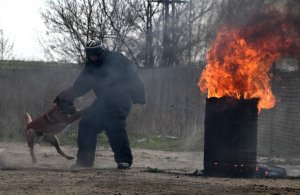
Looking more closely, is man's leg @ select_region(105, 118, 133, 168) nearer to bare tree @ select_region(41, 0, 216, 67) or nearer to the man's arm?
the man's arm

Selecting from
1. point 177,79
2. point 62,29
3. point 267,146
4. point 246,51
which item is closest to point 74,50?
point 62,29

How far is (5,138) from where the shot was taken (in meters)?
15.7

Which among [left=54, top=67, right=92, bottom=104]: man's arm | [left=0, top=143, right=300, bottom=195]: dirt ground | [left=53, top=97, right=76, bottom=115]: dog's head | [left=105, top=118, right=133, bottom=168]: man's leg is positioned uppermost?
[left=54, top=67, right=92, bottom=104]: man's arm

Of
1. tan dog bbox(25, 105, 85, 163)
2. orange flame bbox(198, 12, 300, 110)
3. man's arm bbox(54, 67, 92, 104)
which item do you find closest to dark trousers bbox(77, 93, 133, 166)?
man's arm bbox(54, 67, 92, 104)

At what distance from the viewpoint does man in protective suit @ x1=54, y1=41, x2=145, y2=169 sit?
9.31 meters

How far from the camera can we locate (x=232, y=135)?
8.29m

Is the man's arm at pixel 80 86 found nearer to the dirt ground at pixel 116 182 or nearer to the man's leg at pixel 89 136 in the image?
the man's leg at pixel 89 136

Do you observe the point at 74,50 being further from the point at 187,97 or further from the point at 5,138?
the point at 5,138

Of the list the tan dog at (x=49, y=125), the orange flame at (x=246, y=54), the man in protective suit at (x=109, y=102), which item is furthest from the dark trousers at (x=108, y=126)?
the orange flame at (x=246, y=54)

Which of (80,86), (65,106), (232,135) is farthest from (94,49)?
(232,135)

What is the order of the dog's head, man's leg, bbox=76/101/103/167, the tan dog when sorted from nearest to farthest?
man's leg, bbox=76/101/103/167, the dog's head, the tan dog

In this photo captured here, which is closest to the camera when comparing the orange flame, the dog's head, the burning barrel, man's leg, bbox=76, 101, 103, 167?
the burning barrel

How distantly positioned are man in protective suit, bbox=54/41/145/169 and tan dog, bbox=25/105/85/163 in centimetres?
74

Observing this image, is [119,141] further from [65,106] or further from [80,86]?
[65,106]
